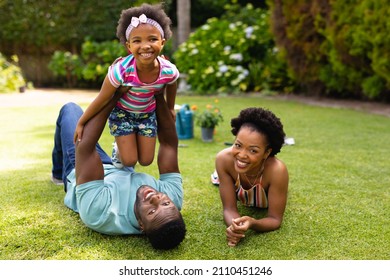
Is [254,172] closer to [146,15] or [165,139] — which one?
[165,139]

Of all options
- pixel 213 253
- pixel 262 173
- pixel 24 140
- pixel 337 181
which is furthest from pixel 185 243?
pixel 24 140

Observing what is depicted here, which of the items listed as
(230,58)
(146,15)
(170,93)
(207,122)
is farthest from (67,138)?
(230,58)

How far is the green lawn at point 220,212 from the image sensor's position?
9.18 feet

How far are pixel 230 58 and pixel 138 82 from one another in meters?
9.58

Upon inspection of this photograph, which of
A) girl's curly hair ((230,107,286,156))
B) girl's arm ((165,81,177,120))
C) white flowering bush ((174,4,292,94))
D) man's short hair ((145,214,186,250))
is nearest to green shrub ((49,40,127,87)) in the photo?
white flowering bush ((174,4,292,94))

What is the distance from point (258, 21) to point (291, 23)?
2.52 m

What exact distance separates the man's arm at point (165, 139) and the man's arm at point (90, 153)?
42 centimetres

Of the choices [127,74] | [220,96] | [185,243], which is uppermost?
[127,74]

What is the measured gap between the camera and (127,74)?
10.0 ft

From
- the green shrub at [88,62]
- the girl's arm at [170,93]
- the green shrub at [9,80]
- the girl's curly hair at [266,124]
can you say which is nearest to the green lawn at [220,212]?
the girl's curly hair at [266,124]

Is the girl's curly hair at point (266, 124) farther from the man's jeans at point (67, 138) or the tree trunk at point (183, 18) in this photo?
the tree trunk at point (183, 18)

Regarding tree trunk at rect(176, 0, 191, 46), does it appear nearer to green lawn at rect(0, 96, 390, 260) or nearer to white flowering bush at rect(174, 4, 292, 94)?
white flowering bush at rect(174, 4, 292, 94)

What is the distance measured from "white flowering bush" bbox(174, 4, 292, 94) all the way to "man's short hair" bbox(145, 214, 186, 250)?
31.7 feet
